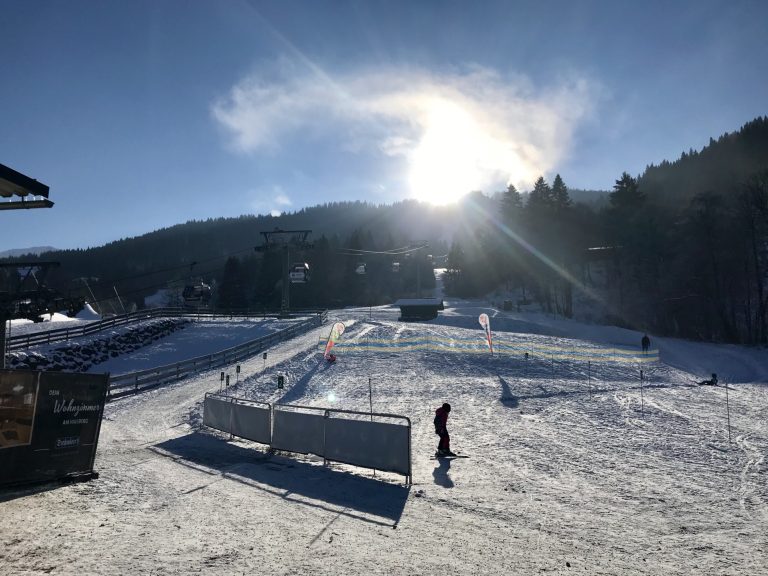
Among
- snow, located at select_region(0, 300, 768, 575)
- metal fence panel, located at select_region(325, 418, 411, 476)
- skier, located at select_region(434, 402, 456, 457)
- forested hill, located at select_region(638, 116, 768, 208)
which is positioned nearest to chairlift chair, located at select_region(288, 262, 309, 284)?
snow, located at select_region(0, 300, 768, 575)

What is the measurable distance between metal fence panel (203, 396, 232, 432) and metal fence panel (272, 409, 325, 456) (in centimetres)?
317

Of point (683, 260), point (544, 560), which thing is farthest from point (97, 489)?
point (683, 260)

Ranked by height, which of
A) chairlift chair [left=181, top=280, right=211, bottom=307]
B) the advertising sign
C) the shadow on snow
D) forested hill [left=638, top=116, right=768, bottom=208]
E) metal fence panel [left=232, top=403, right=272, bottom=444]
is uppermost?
forested hill [left=638, top=116, right=768, bottom=208]

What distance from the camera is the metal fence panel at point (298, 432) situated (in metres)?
12.5

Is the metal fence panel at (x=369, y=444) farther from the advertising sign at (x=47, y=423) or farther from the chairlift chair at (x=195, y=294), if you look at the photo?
the chairlift chair at (x=195, y=294)

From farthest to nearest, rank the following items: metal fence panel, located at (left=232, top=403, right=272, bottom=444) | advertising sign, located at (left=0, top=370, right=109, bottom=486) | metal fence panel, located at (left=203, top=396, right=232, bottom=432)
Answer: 1. metal fence panel, located at (left=203, top=396, right=232, bottom=432)
2. metal fence panel, located at (left=232, top=403, right=272, bottom=444)
3. advertising sign, located at (left=0, top=370, right=109, bottom=486)

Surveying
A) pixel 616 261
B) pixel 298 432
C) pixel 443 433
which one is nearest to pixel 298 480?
pixel 298 432

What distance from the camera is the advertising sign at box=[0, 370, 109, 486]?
28.0 ft

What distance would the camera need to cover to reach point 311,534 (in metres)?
7.57

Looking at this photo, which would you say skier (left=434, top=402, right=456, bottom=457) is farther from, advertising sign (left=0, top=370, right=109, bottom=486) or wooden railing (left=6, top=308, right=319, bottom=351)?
wooden railing (left=6, top=308, right=319, bottom=351)

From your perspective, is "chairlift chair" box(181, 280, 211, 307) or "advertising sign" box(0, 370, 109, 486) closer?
"advertising sign" box(0, 370, 109, 486)

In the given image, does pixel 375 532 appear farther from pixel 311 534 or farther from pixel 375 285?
pixel 375 285

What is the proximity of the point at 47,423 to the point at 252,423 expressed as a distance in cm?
636

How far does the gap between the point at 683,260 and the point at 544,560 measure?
60707 millimetres
